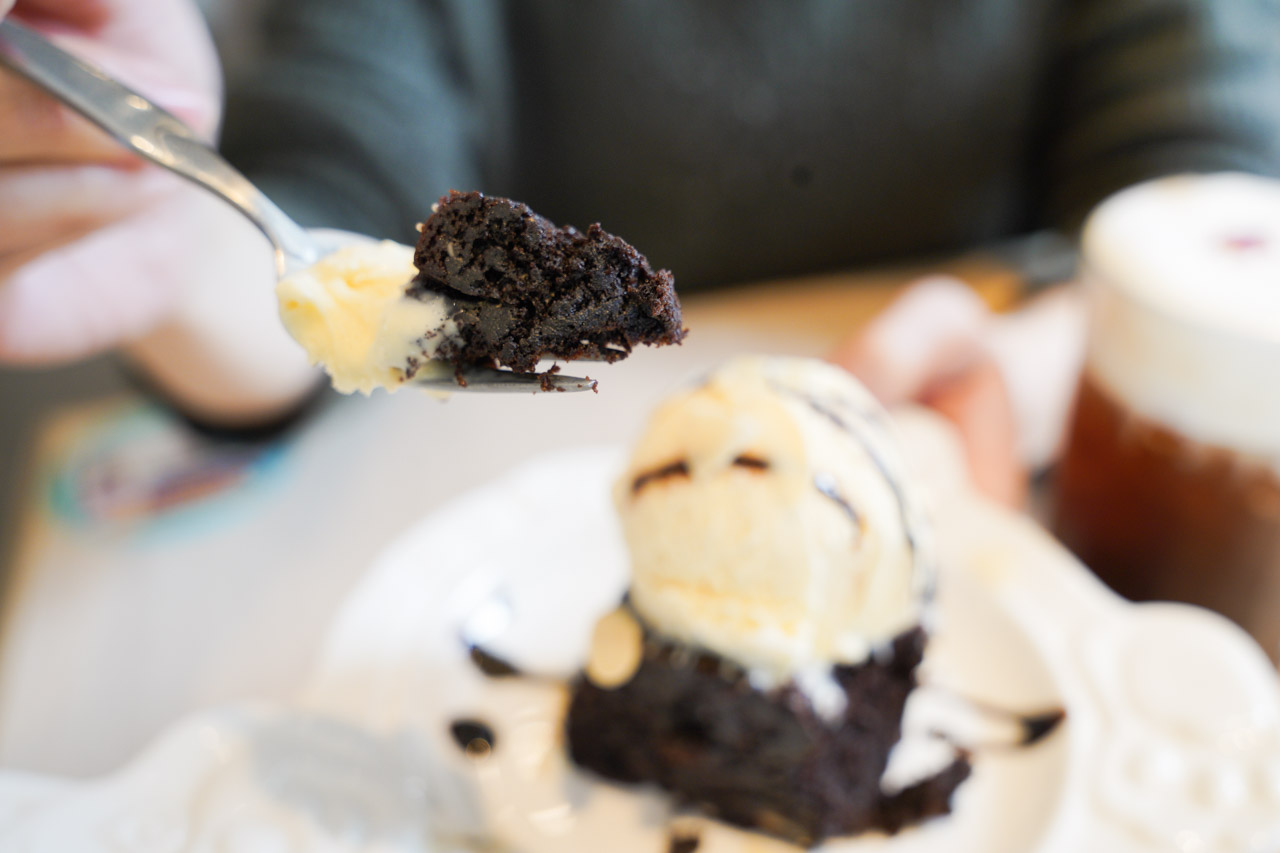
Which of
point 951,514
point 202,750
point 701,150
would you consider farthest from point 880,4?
point 202,750

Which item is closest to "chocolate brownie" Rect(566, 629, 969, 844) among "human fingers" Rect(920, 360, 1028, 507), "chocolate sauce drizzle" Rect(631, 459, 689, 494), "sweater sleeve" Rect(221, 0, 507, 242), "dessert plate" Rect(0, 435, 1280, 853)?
"dessert plate" Rect(0, 435, 1280, 853)

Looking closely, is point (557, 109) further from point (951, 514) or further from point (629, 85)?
point (951, 514)

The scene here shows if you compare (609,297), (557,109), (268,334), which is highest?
(609,297)

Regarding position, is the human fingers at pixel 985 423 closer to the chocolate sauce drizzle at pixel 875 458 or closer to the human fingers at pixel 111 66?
the chocolate sauce drizzle at pixel 875 458

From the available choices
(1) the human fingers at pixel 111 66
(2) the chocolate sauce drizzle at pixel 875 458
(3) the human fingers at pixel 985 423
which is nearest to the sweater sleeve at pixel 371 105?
(1) the human fingers at pixel 111 66

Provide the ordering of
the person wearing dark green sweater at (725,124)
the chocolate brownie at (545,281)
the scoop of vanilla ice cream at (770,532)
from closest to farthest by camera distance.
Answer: the chocolate brownie at (545,281) → the scoop of vanilla ice cream at (770,532) → the person wearing dark green sweater at (725,124)

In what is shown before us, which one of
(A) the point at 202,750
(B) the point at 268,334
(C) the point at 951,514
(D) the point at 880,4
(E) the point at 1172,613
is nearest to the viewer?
(A) the point at 202,750
